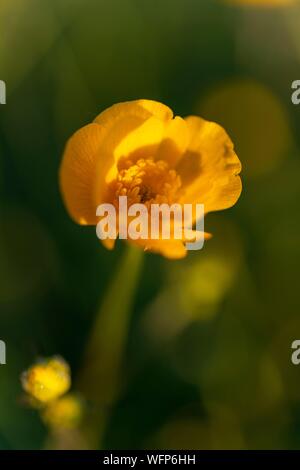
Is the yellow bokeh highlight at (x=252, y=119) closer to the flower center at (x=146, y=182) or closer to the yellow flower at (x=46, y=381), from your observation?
the flower center at (x=146, y=182)

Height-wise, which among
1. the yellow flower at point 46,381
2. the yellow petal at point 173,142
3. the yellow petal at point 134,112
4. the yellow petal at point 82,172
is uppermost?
the yellow petal at point 134,112

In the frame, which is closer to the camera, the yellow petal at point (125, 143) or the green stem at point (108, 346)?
the yellow petal at point (125, 143)

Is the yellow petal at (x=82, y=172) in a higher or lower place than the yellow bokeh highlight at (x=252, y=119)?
lower

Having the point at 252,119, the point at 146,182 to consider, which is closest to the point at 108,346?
the point at 146,182

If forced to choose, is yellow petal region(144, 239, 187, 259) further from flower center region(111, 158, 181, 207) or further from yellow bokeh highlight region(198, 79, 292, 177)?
yellow bokeh highlight region(198, 79, 292, 177)

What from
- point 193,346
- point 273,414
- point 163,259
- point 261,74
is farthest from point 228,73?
point 273,414

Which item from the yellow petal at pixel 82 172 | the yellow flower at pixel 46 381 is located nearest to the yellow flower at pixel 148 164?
the yellow petal at pixel 82 172

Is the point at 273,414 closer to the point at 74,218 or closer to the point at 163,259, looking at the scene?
the point at 163,259

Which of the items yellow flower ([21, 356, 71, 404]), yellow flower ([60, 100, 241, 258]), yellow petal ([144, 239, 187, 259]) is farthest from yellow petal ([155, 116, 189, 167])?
yellow flower ([21, 356, 71, 404])
